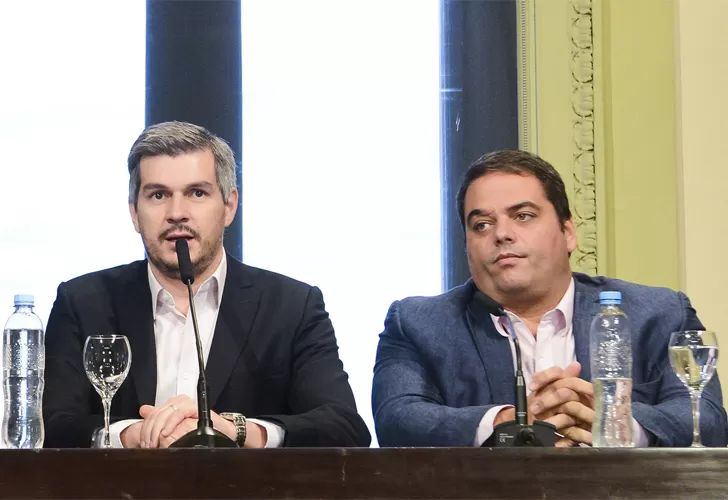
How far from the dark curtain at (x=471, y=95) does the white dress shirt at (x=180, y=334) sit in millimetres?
1055

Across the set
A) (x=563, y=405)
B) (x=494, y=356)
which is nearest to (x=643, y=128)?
(x=494, y=356)

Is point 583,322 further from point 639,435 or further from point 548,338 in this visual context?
point 639,435

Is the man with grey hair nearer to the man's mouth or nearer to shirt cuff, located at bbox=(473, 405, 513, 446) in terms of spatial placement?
shirt cuff, located at bbox=(473, 405, 513, 446)

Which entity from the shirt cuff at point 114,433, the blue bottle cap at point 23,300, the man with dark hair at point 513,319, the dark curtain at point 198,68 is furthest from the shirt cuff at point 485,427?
the dark curtain at point 198,68

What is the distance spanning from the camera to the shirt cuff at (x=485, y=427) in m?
2.68

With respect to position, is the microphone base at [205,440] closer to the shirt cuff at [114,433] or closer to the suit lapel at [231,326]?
the shirt cuff at [114,433]

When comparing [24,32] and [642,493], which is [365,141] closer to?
[24,32]

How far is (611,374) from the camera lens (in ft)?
8.89

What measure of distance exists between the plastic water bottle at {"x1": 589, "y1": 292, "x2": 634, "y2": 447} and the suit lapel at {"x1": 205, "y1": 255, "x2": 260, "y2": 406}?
909mm

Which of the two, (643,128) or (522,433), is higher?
(643,128)

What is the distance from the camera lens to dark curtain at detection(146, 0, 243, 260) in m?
3.99

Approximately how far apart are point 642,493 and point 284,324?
1400 mm

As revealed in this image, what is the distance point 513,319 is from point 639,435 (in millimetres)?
549

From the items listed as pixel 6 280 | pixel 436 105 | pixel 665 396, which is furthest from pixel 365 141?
pixel 665 396
